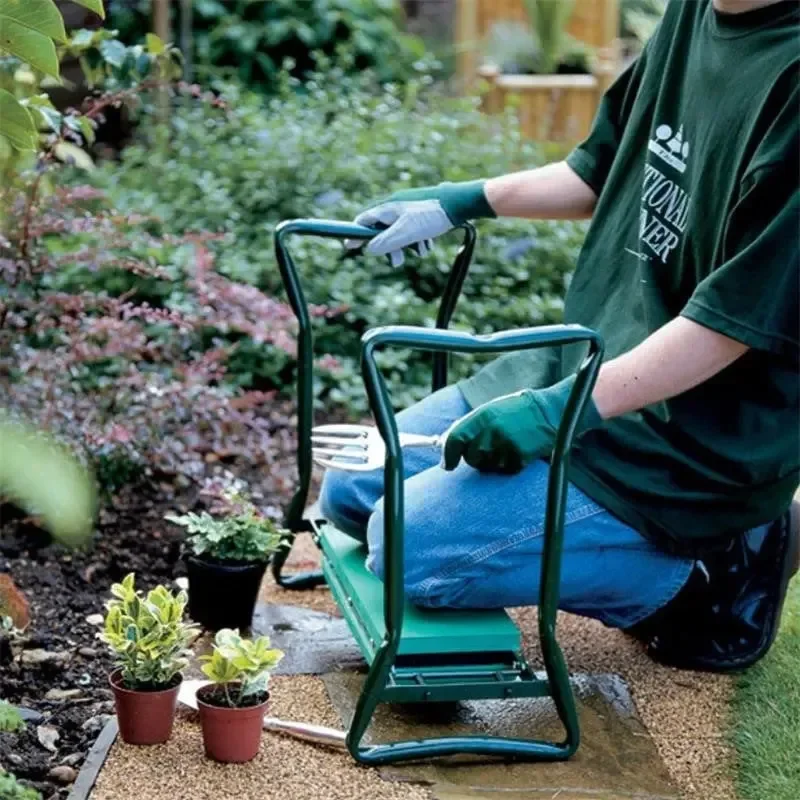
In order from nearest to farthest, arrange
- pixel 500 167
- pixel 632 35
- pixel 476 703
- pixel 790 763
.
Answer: pixel 790 763 < pixel 476 703 < pixel 500 167 < pixel 632 35

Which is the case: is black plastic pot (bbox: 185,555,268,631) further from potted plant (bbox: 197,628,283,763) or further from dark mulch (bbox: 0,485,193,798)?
potted plant (bbox: 197,628,283,763)

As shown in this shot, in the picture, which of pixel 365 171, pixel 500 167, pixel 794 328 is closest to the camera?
pixel 794 328

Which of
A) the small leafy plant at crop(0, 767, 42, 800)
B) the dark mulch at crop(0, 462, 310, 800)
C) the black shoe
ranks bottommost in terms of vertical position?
the dark mulch at crop(0, 462, 310, 800)

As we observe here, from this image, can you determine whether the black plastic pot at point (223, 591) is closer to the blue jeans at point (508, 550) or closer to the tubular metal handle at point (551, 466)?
the blue jeans at point (508, 550)

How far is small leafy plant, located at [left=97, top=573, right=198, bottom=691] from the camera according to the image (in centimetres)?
248

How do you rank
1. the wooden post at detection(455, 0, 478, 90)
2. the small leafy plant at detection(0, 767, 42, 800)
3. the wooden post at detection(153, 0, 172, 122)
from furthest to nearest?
the wooden post at detection(455, 0, 478, 90), the wooden post at detection(153, 0, 172, 122), the small leafy plant at detection(0, 767, 42, 800)

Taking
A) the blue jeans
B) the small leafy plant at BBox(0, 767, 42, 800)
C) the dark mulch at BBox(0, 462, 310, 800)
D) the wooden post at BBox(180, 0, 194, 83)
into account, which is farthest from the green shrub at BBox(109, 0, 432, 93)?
the small leafy plant at BBox(0, 767, 42, 800)

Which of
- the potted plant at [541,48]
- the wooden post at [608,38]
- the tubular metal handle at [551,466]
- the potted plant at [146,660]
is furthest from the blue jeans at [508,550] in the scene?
the potted plant at [541,48]

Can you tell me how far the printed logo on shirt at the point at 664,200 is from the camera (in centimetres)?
275

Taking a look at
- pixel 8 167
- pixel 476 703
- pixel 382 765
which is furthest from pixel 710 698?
pixel 8 167

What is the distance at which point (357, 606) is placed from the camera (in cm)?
271

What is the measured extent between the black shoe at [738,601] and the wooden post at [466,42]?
17.3 feet

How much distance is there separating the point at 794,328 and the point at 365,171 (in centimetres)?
298

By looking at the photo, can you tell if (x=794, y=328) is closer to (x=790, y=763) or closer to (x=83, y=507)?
(x=790, y=763)
